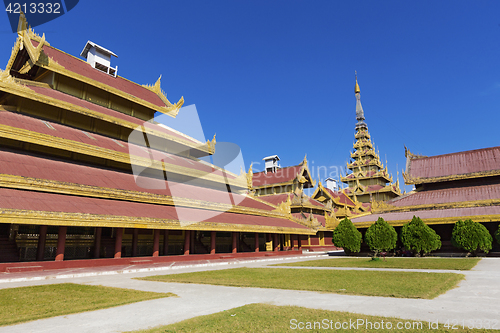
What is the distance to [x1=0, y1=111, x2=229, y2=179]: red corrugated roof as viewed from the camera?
16384 mm

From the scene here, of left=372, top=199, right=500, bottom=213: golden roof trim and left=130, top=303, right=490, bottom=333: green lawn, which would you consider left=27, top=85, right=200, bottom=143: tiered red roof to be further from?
left=372, top=199, right=500, bottom=213: golden roof trim

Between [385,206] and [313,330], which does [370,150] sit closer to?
[385,206]

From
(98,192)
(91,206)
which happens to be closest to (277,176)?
(98,192)

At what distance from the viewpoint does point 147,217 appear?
1609 centimetres

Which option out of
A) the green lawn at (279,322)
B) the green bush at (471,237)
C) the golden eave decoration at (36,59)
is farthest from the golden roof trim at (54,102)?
the green bush at (471,237)

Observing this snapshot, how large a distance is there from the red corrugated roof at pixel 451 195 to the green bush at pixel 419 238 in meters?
5.99

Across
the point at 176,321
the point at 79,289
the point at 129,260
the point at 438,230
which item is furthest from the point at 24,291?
the point at 438,230

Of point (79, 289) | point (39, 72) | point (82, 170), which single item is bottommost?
point (79, 289)

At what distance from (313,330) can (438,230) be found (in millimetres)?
27433

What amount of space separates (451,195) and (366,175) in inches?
1547

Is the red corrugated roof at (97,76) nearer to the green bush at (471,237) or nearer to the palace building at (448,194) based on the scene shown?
the palace building at (448,194)

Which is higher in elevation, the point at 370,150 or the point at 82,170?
the point at 370,150

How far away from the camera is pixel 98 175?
18375mm

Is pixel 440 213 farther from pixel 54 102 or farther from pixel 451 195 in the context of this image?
pixel 54 102
